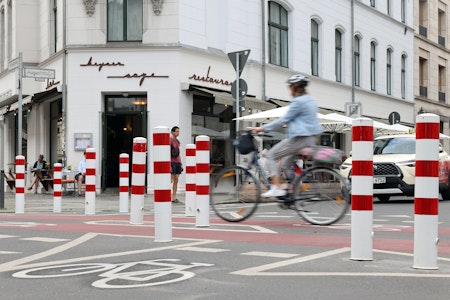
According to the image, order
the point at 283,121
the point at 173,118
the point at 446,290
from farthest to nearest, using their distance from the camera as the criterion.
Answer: the point at 173,118 → the point at 283,121 → the point at 446,290

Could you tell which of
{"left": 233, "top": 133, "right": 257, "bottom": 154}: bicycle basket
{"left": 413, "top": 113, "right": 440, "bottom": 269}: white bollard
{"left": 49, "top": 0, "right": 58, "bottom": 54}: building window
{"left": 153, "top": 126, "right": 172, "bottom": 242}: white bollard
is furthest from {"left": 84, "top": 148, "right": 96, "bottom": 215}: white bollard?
{"left": 49, "top": 0, "right": 58, "bottom": 54}: building window

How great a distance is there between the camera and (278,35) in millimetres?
27859

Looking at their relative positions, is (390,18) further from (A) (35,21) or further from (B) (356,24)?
(A) (35,21)

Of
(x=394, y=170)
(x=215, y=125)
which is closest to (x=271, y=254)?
(x=394, y=170)

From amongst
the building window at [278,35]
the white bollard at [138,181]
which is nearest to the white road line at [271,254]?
the white bollard at [138,181]

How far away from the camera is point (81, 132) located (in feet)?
72.3

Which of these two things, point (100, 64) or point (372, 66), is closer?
point (100, 64)

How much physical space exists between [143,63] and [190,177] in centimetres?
1159

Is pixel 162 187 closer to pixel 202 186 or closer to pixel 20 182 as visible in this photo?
pixel 202 186

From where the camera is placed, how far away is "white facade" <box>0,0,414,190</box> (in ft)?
71.8

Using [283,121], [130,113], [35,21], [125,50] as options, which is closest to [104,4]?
[125,50]

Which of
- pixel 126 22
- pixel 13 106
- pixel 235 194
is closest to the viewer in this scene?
pixel 235 194

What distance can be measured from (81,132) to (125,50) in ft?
9.82

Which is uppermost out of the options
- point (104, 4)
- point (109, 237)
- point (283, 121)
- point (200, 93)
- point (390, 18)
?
point (390, 18)
